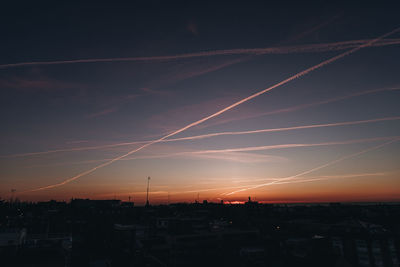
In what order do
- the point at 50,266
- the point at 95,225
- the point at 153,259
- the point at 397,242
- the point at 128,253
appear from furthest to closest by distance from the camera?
the point at 95,225 < the point at 128,253 < the point at 153,259 < the point at 397,242 < the point at 50,266

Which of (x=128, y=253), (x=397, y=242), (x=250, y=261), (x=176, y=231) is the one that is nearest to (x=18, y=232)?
(x=128, y=253)

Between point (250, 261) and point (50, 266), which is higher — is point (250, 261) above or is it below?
below

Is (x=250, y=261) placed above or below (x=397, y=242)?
below

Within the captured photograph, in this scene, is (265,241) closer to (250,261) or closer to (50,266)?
(250,261)

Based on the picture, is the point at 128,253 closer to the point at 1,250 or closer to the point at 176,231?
the point at 176,231

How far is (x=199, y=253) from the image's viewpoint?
162 ft

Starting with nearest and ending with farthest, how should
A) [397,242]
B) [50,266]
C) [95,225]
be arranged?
1. [50,266]
2. [397,242]
3. [95,225]

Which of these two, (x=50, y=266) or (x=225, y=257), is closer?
(x=50, y=266)

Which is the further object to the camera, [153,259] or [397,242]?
[153,259]

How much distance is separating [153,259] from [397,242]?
3811 centimetres

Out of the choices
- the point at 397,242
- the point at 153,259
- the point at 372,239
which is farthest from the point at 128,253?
the point at 397,242

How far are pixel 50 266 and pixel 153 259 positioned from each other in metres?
20.2

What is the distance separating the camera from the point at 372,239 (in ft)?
127

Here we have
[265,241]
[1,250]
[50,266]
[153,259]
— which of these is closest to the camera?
[50,266]
